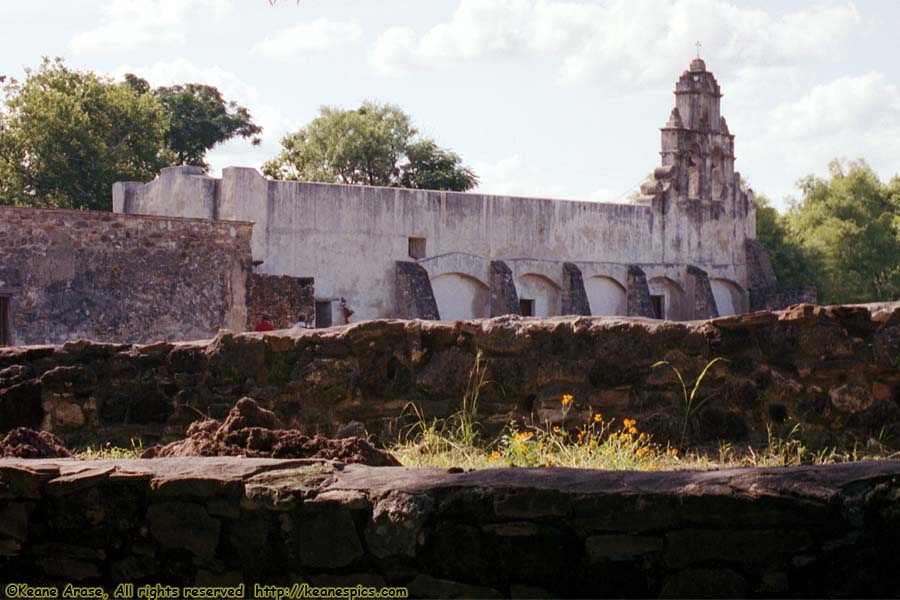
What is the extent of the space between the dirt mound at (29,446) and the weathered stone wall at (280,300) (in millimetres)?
16342

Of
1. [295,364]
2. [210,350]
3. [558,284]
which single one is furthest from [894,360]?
[558,284]

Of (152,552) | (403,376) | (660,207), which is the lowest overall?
(152,552)

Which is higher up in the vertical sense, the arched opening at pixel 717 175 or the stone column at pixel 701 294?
the arched opening at pixel 717 175

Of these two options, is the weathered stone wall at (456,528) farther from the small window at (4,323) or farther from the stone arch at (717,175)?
the stone arch at (717,175)

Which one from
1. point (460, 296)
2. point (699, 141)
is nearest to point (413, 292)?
point (460, 296)

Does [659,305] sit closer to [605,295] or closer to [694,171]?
[605,295]

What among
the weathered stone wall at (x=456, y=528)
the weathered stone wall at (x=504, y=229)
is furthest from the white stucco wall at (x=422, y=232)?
the weathered stone wall at (x=456, y=528)

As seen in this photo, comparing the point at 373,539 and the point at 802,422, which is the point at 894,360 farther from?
the point at 373,539

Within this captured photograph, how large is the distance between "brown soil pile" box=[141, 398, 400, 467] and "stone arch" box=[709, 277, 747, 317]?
30.8 meters

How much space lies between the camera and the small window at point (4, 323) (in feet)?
61.4

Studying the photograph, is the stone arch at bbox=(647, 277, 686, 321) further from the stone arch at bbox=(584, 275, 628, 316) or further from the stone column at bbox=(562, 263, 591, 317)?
the stone column at bbox=(562, 263, 591, 317)

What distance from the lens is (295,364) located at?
6707mm

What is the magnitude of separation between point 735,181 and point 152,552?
33.8m

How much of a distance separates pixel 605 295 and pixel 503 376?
25312mm
